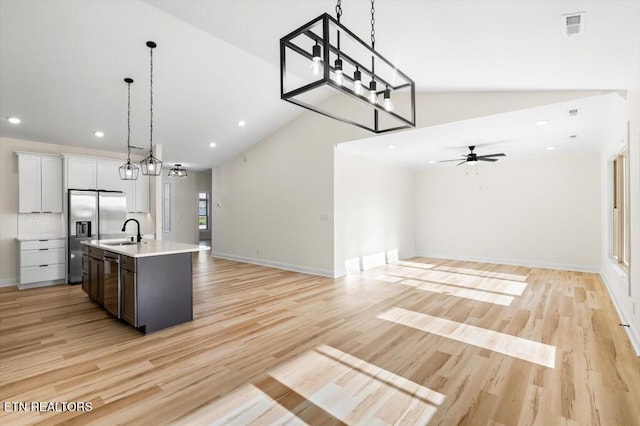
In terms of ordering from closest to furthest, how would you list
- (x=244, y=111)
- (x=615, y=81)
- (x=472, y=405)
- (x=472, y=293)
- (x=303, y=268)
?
(x=472, y=405), (x=615, y=81), (x=472, y=293), (x=244, y=111), (x=303, y=268)

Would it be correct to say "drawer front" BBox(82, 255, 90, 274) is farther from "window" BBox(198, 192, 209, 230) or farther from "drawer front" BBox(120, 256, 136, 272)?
"window" BBox(198, 192, 209, 230)

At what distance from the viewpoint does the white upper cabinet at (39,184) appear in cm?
570

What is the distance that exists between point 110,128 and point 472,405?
699 cm

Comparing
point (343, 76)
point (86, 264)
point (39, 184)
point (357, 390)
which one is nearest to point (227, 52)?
point (343, 76)

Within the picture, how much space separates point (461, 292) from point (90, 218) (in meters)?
7.14

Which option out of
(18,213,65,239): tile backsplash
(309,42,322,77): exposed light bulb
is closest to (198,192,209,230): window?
(18,213,65,239): tile backsplash

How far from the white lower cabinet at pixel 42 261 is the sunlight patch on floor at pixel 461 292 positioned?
6.55 metres

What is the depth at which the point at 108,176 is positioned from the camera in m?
6.52

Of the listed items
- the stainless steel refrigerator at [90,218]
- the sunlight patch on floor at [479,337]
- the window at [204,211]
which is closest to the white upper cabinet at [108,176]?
the stainless steel refrigerator at [90,218]

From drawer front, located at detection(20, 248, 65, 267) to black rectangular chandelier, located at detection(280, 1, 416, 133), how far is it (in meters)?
5.38

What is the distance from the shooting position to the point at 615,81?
3279 millimetres

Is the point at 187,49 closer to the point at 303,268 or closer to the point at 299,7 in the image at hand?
the point at 299,7

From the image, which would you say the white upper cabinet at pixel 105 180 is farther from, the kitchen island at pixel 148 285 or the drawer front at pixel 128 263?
the drawer front at pixel 128 263

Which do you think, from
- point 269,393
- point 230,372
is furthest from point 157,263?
point 269,393
